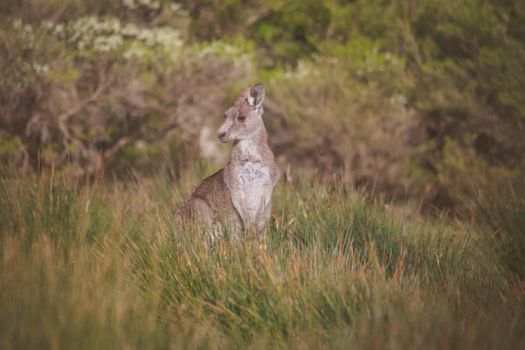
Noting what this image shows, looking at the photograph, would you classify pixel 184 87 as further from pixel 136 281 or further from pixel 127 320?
pixel 127 320

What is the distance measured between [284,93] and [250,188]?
10.5 meters

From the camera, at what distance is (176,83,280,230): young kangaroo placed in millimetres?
6527

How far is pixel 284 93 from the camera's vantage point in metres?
16.8

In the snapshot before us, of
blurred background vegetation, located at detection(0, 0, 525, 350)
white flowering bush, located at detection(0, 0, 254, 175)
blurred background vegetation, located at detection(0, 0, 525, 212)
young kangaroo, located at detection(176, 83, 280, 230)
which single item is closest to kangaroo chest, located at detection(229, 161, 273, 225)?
young kangaroo, located at detection(176, 83, 280, 230)

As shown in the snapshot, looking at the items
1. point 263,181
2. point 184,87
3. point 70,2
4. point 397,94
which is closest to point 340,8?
point 397,94

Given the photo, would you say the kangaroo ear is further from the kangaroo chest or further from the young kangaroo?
the kangaroo chest

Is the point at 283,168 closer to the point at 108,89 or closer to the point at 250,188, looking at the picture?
the point at 108,89

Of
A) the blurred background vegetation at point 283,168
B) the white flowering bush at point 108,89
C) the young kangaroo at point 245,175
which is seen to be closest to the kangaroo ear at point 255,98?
the young kangaroo at point 245,175

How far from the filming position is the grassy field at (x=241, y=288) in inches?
159

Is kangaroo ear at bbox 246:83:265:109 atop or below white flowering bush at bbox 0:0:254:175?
atop

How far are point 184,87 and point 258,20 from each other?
24.2ft

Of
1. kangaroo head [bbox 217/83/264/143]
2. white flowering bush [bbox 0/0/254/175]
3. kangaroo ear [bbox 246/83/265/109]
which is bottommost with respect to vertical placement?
white flowering bush [bbox 0/0/254/175]

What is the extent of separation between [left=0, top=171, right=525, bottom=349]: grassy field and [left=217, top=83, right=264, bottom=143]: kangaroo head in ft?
2.87

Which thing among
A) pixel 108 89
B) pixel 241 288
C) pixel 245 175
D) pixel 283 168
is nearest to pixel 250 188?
pixel 245 175
